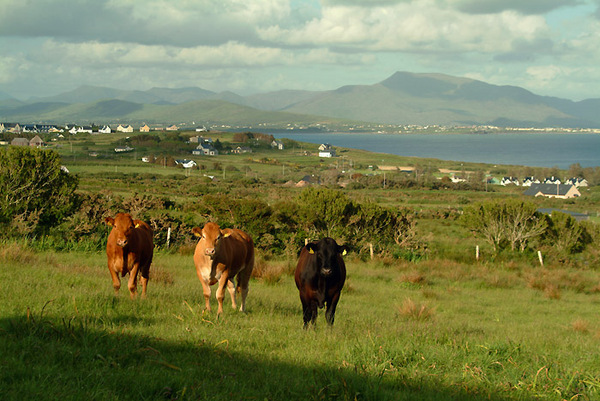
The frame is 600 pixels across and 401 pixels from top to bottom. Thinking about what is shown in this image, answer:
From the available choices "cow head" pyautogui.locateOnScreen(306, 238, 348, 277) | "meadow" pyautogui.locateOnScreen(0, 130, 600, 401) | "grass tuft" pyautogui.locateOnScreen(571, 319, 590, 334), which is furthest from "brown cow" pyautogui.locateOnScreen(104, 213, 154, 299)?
"grass tuft" pyautogui.locateOnScreen(571, 319, 590, 334)

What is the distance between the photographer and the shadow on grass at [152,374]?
5.11 m

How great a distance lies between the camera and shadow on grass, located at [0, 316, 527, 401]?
511cm

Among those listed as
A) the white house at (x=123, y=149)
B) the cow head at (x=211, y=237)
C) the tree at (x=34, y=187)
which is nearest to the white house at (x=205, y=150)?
the white house at (x=123, y=149)

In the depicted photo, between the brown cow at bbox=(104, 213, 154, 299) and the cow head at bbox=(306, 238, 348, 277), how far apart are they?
325 centimetres

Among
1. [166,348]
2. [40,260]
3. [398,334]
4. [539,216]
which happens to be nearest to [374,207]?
[539,216]

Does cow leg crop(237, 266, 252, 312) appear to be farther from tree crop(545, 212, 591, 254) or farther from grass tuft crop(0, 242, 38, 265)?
tree crop(545, 212, 591, 254)

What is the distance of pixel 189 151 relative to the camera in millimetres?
177625

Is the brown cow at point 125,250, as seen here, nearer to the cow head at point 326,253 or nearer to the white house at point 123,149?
the cow head at point 326,253

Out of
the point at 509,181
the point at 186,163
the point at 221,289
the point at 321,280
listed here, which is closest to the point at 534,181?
the point at 509,181

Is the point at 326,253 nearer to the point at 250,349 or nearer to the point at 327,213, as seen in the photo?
the point at 250,349

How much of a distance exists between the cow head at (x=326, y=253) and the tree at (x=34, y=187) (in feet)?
53.3

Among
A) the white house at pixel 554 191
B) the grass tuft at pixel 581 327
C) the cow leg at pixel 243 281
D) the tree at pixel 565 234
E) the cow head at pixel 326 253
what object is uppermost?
the cow head at pixel 326 253

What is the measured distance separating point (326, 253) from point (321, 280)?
52 cm

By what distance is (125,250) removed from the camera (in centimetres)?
1052
